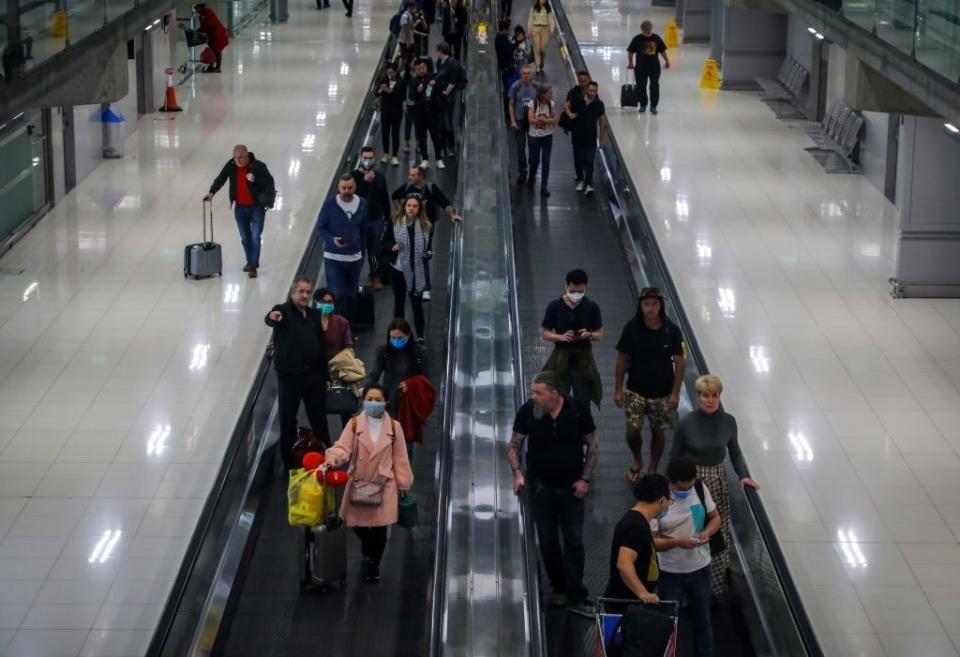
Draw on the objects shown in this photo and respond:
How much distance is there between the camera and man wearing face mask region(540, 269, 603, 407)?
12133 mm

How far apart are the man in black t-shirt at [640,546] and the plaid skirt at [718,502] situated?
1517 millimetres

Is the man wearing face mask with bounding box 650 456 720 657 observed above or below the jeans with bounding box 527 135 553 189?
below

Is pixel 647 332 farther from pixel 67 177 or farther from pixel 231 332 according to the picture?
pixel 67 177

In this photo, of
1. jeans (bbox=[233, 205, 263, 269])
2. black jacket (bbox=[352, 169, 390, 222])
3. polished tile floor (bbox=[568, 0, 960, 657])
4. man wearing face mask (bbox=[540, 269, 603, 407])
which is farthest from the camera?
jeans (bbox=[233, 205, 263, 269])

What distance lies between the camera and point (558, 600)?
10.2m

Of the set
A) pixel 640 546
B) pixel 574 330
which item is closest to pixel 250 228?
pixel 574 330

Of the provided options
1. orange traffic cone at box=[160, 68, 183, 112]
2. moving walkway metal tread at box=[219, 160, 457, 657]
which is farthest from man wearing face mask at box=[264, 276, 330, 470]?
orange traffic cone at box=[160, 68, 183, 112]

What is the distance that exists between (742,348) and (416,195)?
3.67 m

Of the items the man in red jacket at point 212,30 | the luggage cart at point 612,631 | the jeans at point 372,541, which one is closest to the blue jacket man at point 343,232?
the jeans at point 372,541

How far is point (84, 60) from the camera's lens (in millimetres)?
18016

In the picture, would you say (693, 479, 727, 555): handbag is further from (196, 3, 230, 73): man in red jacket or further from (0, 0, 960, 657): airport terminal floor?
(196, 3, 230, 73): man in red jacket

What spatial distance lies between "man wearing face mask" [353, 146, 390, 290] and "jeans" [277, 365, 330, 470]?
14.6ft

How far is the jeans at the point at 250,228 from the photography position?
1800cm

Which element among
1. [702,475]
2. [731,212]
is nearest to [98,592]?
[702,475]
